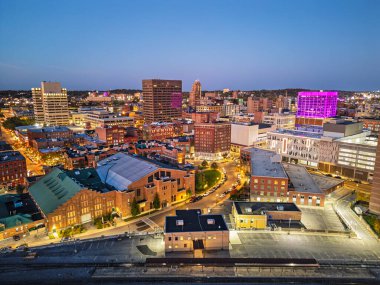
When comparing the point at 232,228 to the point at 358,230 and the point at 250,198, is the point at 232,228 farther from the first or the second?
the point at 358,230

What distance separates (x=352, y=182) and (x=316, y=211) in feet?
127

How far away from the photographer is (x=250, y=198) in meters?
86.4

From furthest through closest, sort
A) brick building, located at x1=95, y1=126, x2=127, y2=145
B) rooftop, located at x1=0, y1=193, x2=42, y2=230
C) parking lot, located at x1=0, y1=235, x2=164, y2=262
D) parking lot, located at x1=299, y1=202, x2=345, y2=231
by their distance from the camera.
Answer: brick building, located at x1=95, y1=126, x2=127, y2=145 → parking lot, located at x1=299, y1=202, x2=345, y2=231 → rooftop, located at x1=0, y1=193, x2=42, y2=230 → parking lot, located at x1=0, y1=235, x2=164, y2=262

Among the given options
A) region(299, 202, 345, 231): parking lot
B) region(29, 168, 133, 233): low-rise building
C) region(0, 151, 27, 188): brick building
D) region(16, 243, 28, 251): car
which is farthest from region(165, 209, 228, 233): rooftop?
region(0, 151, 27, 188): brick building

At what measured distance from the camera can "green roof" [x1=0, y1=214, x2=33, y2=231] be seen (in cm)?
6531

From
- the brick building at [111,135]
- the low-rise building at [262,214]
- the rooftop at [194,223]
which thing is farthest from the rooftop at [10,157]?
the low-rise building at [262,214]

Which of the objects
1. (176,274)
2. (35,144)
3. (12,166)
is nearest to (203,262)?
(176,274)

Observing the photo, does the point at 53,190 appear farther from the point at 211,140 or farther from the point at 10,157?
the point at 211,140

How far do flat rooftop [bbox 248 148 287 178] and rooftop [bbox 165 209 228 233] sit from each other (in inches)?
1236

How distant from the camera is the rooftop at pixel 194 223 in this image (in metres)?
56.7

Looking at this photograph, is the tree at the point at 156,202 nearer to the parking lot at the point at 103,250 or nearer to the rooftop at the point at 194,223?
the parking lot at the point at 103,250

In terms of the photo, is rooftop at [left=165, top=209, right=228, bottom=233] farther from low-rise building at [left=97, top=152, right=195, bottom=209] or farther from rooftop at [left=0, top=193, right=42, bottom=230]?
rooftop at [left=0, top=193, right=42, bottom=230]

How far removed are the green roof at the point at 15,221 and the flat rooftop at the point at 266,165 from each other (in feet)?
207

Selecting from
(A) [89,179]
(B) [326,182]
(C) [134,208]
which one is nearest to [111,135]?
(A) [89,179]
